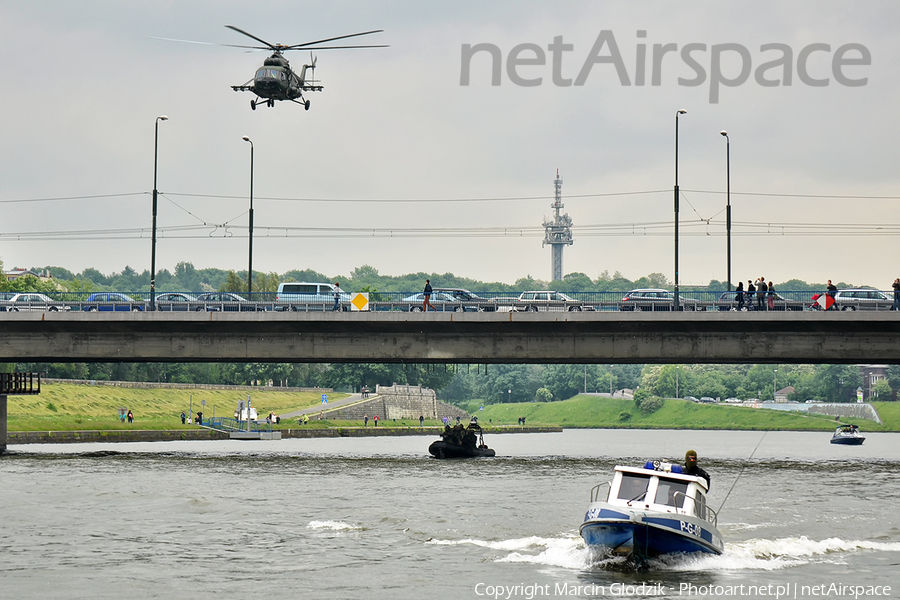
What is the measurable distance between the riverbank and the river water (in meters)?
26.1

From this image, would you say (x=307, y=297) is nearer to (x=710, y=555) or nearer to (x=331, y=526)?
(x=331, y=526)

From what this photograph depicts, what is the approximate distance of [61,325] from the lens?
6656cm

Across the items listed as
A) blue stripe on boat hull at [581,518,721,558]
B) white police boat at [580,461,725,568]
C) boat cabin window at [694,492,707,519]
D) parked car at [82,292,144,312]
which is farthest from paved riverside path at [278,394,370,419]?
blue stripe on boat hull at [581,518,721,558]

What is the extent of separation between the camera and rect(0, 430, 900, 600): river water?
2653 cm

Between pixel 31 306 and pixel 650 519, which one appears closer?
pixel 650 519

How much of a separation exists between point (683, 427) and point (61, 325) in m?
139

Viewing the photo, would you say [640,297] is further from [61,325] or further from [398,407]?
[398,407]

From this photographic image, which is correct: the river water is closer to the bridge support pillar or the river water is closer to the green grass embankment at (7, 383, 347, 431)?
the bridge support pillar

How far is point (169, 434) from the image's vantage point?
326 feet

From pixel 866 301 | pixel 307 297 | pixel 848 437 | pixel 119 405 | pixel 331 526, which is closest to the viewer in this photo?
pixel 331 526

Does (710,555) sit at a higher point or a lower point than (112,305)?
lower

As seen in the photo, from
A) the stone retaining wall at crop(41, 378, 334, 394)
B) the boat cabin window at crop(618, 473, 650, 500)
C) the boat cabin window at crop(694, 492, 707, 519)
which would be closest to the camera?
the boat cabin window at crop(694, 492, 707, 519)

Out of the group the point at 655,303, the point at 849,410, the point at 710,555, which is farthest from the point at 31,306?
the point at 849,410

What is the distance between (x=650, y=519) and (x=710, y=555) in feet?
9.00
